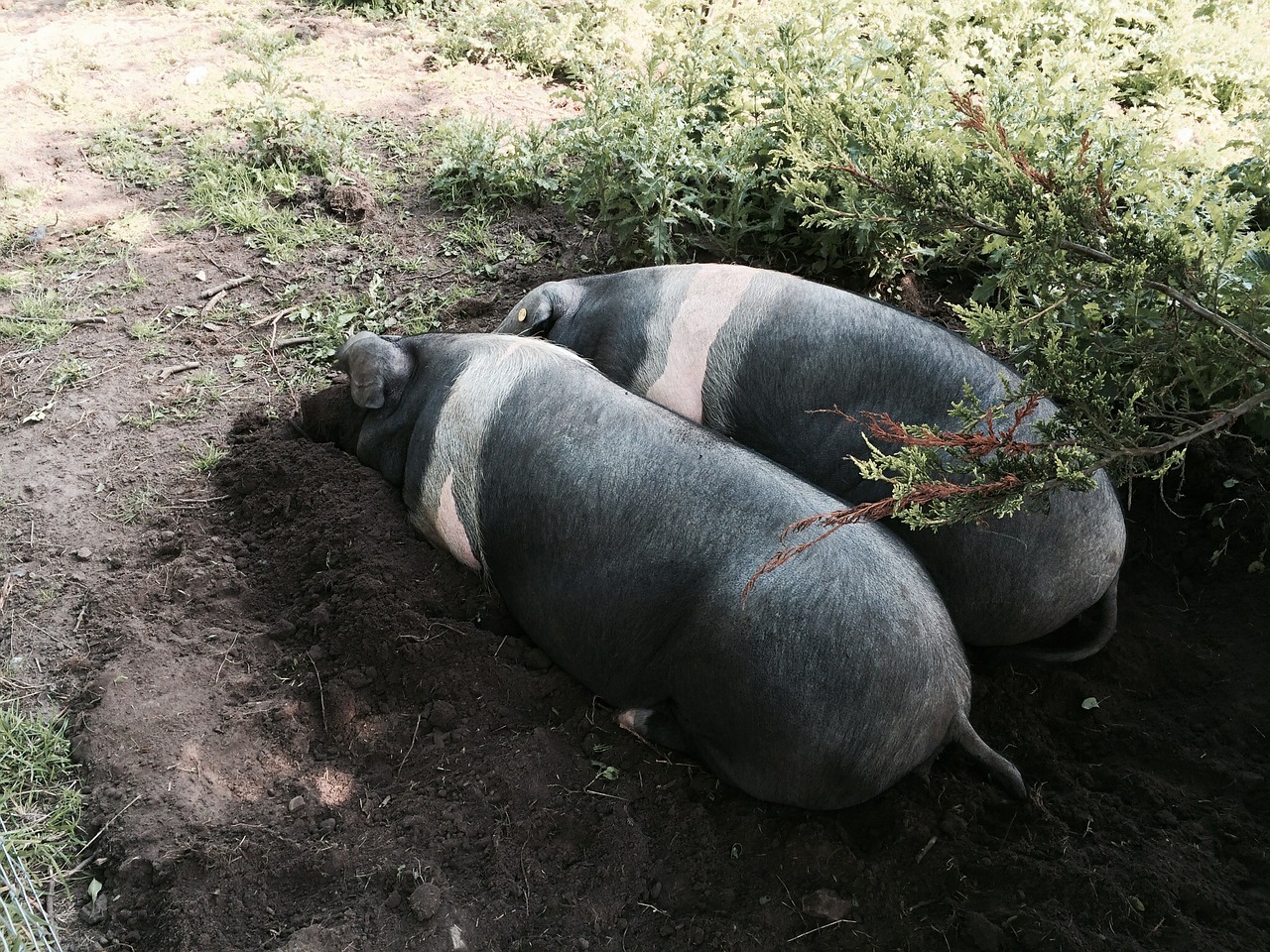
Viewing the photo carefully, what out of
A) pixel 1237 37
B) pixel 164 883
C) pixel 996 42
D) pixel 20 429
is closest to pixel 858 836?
pixel 164 883

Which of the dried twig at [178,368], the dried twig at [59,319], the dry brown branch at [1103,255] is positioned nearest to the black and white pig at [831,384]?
the dry brown branch at [1103,255]

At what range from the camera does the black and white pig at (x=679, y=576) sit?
295cm

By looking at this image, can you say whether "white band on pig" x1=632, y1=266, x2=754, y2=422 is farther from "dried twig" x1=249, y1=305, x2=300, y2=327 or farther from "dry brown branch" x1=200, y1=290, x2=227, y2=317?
"dry brown branch" x1=200, y1=290, x2=227, y2=317

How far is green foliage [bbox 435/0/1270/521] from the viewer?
2201 mm

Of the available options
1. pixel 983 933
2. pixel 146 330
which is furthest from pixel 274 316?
pixel 983 933

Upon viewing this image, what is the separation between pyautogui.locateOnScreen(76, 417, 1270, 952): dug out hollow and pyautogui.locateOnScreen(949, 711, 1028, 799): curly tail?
0.12 meters

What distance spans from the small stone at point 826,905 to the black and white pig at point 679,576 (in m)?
0.27

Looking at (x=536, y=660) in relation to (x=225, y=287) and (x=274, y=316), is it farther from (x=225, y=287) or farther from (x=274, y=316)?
(x=225, y=287)

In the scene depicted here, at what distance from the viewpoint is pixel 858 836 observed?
10.1 ft

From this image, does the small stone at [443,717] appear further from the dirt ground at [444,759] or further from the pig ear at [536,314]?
the pig ear at [536,314]

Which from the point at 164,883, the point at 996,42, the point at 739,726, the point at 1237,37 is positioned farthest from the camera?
the point at 1237,37

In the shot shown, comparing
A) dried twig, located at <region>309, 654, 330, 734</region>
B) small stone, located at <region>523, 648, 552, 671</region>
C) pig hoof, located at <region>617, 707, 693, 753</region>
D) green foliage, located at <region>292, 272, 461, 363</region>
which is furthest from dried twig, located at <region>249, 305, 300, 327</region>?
pig hoof, located at <region>617, 707, 693, 753</region>

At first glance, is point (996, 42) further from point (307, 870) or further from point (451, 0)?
point (307, 870)

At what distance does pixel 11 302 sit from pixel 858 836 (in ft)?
16.5
